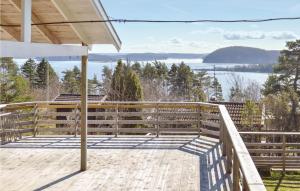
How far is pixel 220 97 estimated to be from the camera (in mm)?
51281

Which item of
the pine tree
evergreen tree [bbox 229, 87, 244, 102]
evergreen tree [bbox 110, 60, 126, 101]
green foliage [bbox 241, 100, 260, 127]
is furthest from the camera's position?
the pine tree

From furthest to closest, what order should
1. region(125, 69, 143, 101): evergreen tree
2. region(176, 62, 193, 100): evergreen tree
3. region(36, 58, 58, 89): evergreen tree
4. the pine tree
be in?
region(176, 62, 193, 100): evergreen tree
region(36, 58, 58, 89): evergreen tree
the pine tree
region(125, 69, 143, 101): evergreen tree

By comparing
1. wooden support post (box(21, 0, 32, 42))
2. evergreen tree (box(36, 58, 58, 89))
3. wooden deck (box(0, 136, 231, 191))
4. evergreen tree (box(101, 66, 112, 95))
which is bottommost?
wooden deck (box(0, 136, 231, 191))

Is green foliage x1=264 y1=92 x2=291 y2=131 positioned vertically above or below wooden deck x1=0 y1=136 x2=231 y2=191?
above

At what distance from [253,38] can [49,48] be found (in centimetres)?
7322

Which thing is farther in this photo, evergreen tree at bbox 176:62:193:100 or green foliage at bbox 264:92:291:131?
evergreen tree at bbox 176:62:193:100

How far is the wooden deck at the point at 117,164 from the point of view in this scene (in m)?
6.40

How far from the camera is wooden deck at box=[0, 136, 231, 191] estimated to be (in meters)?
6.40

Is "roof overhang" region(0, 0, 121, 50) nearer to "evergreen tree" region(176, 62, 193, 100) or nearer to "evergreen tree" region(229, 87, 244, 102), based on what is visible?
"evergreen tree" region(229, 87, 244, 102)

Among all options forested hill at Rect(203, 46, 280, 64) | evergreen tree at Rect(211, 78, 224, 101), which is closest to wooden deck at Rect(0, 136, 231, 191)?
evergreen tree at Rect(211, 78, 224, 101)

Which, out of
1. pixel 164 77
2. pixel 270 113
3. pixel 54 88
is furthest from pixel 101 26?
pixel 164 77

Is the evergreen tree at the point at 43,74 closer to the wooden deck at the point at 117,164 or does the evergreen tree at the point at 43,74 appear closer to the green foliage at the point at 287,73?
the green foliage at the point at 287,73

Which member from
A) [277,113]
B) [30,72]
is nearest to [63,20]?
[277,113]

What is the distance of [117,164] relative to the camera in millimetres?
7648
